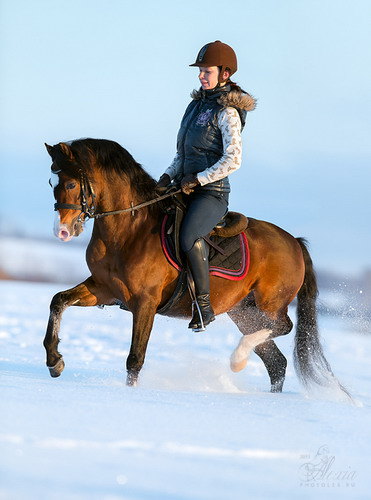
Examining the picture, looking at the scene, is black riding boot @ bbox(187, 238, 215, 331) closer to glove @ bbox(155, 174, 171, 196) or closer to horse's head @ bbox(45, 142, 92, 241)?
glove @ bbox(155, 174, 171, 196)

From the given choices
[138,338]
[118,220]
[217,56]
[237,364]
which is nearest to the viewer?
[138,338]

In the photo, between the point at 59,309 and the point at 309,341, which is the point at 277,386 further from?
the point at 59,309

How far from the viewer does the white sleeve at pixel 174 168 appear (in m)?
7.00

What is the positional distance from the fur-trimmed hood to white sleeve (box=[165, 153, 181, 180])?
70 centimetres

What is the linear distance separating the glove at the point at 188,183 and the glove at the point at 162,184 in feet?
0.63

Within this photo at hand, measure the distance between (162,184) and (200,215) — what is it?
596 mm

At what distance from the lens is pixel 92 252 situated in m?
6.52

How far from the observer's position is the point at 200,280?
655 cm

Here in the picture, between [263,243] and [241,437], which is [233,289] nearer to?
[263,243]

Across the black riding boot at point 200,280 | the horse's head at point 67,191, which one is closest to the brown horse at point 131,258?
the horse's head at point 67,191

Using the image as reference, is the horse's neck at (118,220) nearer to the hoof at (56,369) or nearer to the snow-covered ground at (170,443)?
the hoof at (56,369)

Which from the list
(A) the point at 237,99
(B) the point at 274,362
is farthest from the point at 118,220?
(B) the point at 274,362

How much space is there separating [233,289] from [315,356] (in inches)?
48.6

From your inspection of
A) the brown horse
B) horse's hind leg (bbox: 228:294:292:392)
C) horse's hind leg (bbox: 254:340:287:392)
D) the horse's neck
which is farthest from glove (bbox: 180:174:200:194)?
horse's hind leg (bbox: 254:340:287:392)
